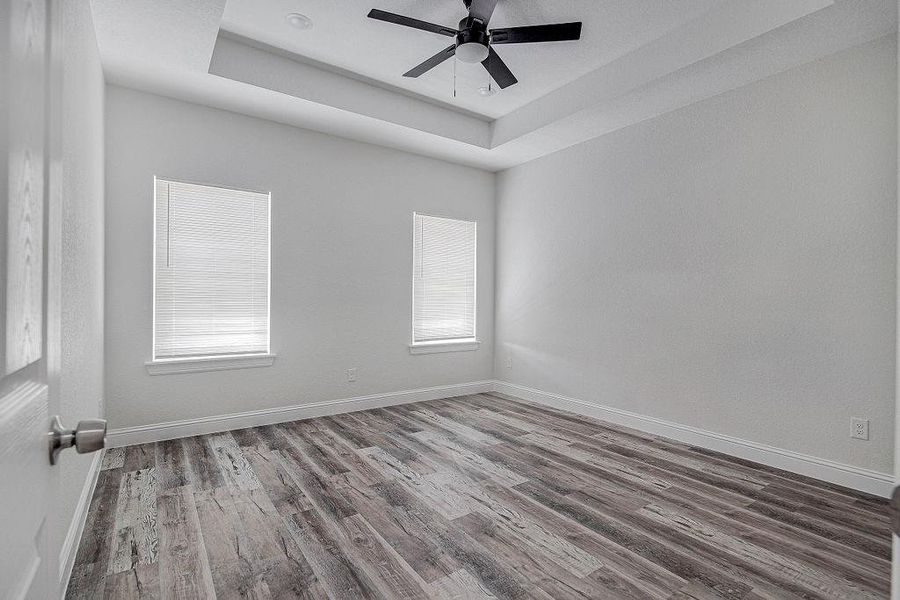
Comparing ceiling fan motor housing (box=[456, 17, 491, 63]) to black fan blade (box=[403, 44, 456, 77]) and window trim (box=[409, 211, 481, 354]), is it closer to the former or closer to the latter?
black fan blade (box=[403, 44, 456, 77])

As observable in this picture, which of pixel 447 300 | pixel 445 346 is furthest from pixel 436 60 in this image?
pixel 445 346

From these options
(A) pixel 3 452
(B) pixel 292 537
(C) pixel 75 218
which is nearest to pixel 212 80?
(C) pixel 75 218

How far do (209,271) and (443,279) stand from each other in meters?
2.34

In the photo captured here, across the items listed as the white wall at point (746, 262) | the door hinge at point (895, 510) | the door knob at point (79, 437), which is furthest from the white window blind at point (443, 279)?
the door hinge at point (895, 510)

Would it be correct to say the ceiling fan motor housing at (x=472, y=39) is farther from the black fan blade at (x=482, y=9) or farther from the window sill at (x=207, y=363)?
the window sill at (x=207, y=363)

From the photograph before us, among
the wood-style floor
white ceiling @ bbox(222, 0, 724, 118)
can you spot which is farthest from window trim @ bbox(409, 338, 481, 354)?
white ceiling @ bbox(222, 0, 724, 118)

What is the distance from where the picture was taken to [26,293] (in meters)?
0.55

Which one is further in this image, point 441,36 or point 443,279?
point 443,279

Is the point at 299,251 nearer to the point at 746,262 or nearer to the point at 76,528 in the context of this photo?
the point at 76,528

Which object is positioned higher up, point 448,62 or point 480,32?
point 448,62

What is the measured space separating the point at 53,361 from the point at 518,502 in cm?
229

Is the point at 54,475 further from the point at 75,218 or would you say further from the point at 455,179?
the point at 455,179

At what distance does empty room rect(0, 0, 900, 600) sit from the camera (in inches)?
79.8

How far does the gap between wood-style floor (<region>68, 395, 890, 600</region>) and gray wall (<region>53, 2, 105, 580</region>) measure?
17.0 inches
